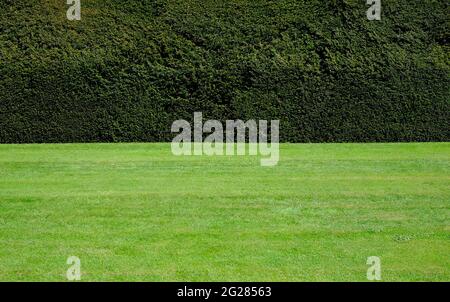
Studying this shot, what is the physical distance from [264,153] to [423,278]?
9430 millimetres

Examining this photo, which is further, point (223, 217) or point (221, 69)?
point (221, 69)

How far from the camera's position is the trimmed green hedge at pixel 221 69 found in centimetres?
1797

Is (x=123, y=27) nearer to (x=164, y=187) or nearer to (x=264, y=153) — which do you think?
(x=264, y=153)

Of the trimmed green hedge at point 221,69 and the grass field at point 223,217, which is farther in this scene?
the trimmed green hedge at point 221,69

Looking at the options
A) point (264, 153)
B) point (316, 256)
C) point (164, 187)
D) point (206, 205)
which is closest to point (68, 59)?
point (264, 153)

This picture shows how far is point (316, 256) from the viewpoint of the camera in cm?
745

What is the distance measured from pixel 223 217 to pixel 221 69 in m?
9.31

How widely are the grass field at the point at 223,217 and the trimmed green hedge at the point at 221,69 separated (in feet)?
9.09

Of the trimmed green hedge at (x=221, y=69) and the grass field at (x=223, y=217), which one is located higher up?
the trimmed green hedge at (x=221, y=69)

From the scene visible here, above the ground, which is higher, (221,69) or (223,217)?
(221,69)

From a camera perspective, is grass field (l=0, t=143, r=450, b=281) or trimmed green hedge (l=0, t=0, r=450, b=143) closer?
grass field (l=0, t=143, r=450, b=281)

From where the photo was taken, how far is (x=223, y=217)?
9.38 m

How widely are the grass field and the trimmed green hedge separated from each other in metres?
2.77

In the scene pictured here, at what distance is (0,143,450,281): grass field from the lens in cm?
708
